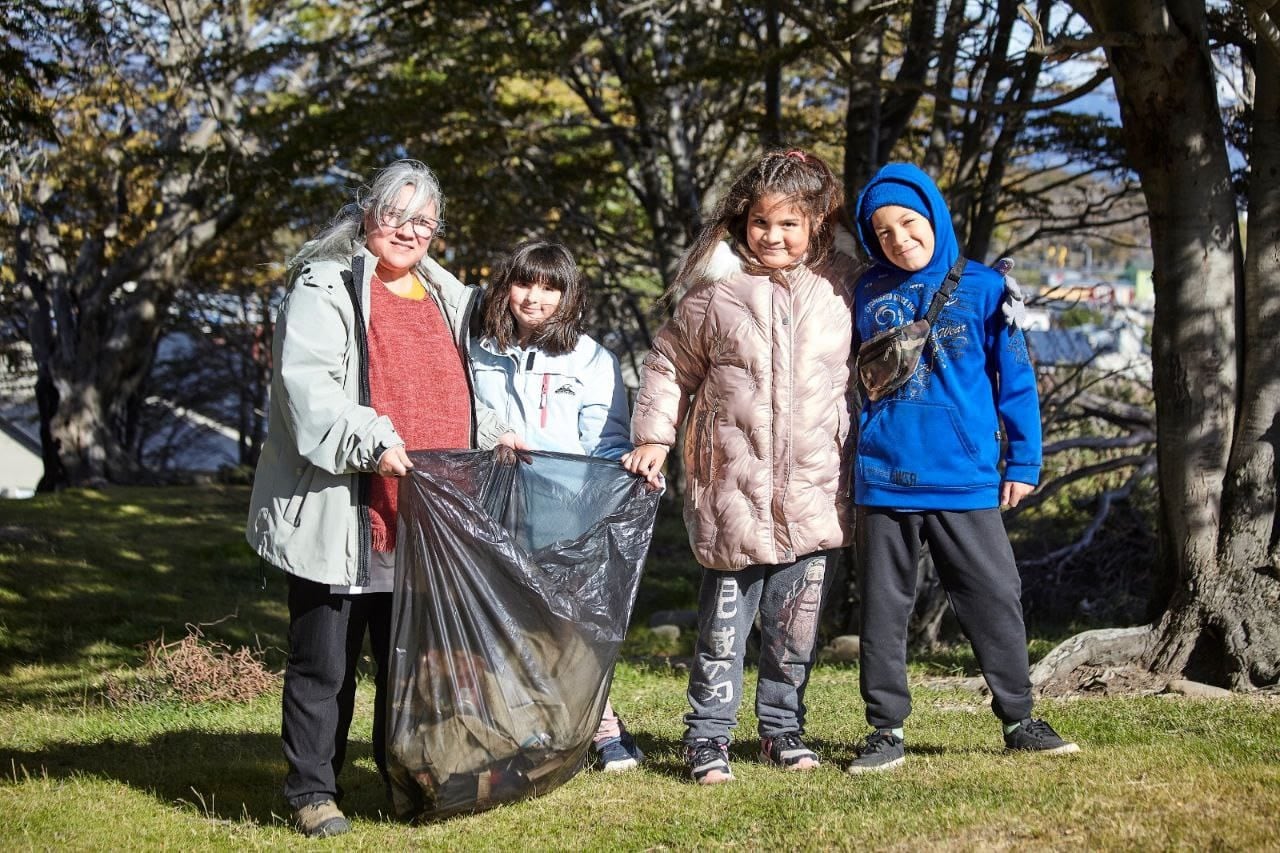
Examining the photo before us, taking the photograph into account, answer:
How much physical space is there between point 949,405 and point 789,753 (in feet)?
3.76

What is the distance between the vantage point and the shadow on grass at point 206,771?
13.2ft

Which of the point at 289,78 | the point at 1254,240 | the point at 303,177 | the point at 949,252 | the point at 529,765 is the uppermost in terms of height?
the point at 289,78

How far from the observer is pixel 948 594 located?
3764mm

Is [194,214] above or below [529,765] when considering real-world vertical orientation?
above

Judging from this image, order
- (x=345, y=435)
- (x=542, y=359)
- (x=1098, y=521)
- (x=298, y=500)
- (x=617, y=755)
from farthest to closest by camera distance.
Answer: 1. (x=1098, y=521)
2. (x=617, y=755)
3. (x=542, y=359)
4. (x=298, y=500)
5. (x=345, y=435)

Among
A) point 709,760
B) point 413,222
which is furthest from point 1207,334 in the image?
point 413,222

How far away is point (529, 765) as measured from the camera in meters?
3.58

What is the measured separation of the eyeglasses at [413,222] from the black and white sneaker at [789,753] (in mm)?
1821

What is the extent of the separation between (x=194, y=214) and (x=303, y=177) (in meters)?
5.33

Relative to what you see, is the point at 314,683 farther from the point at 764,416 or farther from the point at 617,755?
the point at 764,416

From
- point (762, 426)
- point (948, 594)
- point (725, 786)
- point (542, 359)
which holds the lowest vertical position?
point (725, 786)

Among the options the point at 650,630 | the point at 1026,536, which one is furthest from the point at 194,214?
the point at 1026,536

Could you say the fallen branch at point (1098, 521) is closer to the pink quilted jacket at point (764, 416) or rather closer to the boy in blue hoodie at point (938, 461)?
the boy in blue hoodie at point (938, 461)

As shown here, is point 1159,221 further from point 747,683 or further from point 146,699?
point 146,699
